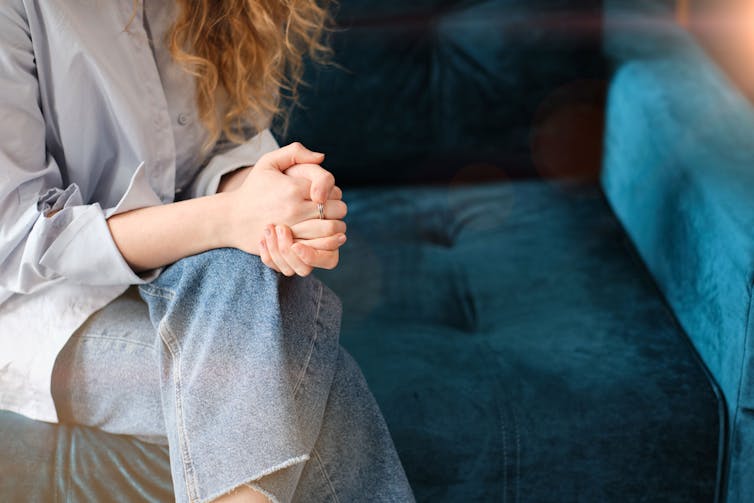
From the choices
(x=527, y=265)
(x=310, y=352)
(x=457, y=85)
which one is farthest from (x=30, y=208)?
(x=457, y=85)

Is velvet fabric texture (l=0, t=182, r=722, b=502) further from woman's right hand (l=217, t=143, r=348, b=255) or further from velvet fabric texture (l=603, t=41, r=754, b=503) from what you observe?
woman's right hand (l=217, t=143, r=348, b=255)

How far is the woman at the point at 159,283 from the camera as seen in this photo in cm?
83

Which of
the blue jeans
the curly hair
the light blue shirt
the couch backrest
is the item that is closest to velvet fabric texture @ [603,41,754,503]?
the couch backrest

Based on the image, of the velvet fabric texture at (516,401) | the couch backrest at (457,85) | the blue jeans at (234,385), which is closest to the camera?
the blue jeans at (234,385)

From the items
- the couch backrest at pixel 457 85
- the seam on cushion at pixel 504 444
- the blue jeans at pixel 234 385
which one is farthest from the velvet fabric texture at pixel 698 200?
the blue jeans at pixel 234 385

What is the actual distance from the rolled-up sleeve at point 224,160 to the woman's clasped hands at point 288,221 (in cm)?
18

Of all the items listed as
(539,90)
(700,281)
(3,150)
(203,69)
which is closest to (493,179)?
(539,90)

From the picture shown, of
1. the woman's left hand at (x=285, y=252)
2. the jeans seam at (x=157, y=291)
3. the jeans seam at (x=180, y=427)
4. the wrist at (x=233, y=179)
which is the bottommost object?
the jeans seam at (x=180, y=427)

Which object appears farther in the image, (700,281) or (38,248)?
(700,281)

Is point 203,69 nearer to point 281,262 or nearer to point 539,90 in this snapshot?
point 281,262

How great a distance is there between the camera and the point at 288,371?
83 cm

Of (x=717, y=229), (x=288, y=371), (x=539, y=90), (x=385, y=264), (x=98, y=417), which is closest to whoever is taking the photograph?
(x=288, y=371)

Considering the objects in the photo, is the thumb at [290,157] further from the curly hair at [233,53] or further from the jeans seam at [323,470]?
the jeans seam at [323,470]

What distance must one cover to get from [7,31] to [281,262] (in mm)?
358
